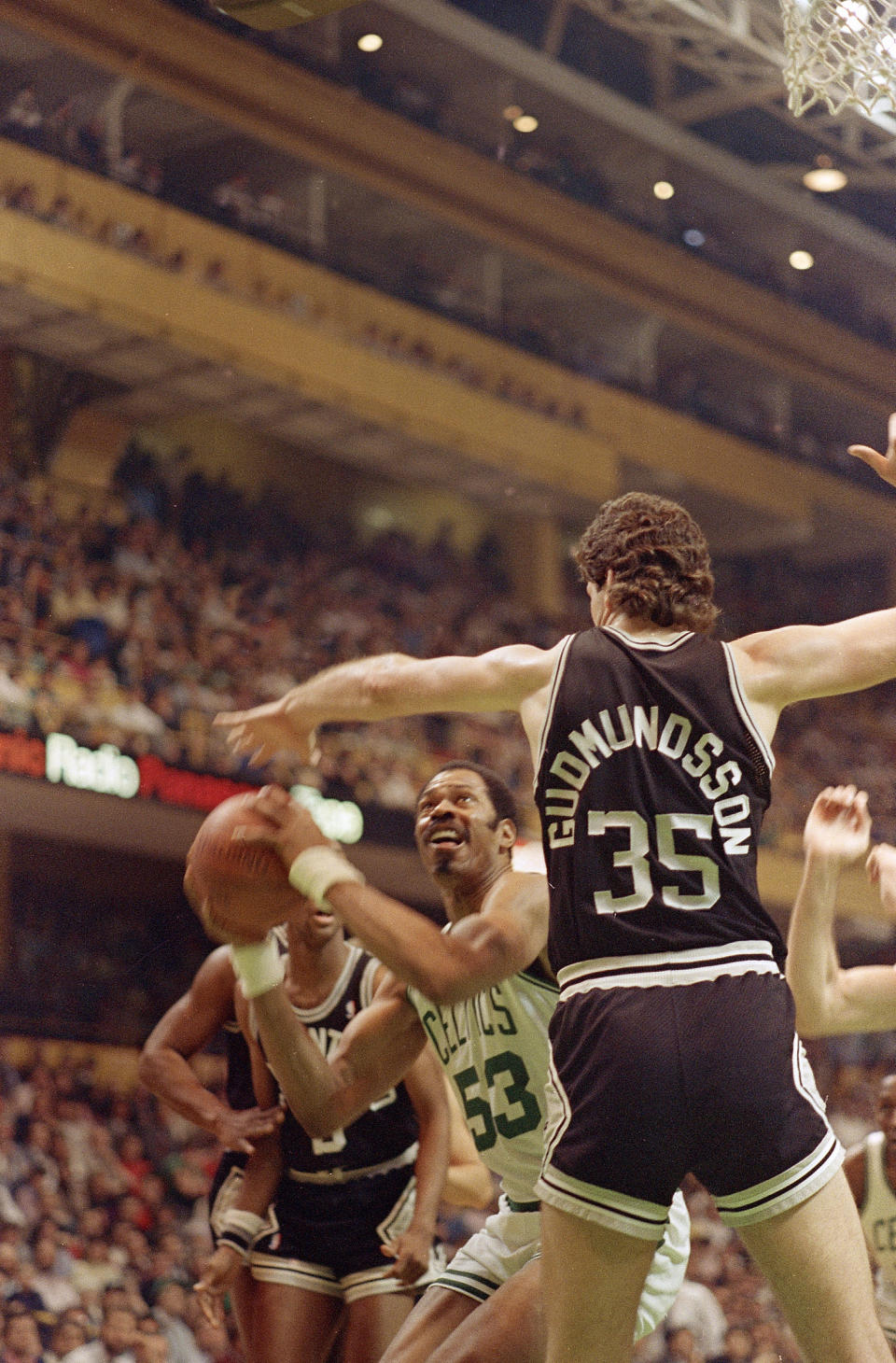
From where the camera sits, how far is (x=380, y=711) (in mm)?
3170

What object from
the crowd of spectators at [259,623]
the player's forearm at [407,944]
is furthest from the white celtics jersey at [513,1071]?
the crowd of spectators at [259,623]

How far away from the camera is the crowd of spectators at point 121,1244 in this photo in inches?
330

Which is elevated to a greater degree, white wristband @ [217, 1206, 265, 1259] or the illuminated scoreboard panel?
the illuminated scoreboard panel

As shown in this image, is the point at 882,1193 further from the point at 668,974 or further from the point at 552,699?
the point at 552,699

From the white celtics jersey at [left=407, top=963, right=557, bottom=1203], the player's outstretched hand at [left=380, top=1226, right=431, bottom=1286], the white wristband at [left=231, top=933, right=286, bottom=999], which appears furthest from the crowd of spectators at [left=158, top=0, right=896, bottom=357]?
the white wristband at [left=231, top=933, right=286, bottom=999]

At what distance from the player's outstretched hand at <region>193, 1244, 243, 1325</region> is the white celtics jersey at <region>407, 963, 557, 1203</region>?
45.8 inches

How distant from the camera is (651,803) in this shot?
284 centimetres

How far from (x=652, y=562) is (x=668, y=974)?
778 mm

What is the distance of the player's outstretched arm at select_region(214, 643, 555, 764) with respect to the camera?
3.04 metres

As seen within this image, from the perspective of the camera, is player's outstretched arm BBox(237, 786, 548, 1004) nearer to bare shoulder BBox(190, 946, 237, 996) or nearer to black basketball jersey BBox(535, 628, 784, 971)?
black basketball jersey BBox(535, 628, 784, 971)

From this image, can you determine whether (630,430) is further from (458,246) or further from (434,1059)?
(434,1059)

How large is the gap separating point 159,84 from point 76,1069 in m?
8.53

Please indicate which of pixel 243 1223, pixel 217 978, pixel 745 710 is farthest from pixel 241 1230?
pixel 745 710

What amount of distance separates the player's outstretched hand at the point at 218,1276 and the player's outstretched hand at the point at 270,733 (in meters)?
1.93
